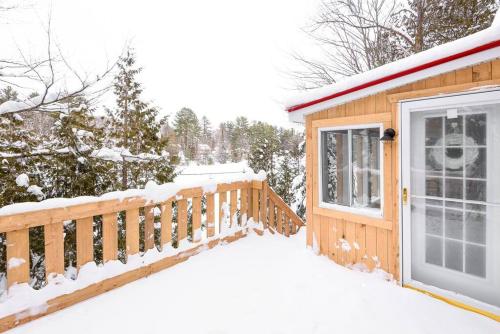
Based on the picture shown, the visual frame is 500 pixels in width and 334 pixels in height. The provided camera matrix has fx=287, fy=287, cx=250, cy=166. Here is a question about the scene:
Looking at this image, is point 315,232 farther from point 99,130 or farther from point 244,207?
point 99,130

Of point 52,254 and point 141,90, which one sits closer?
point 52,254

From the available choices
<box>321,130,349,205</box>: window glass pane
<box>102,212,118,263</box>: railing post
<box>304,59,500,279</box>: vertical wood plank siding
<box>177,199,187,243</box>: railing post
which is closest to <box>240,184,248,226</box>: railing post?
<box>304,59,500,279</box>: vertical wood plank siding

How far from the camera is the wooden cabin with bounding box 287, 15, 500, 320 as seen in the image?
2664 millimetres

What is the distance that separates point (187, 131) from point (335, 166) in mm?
48150

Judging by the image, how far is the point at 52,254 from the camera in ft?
8.55

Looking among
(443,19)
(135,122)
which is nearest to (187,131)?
(135,122)

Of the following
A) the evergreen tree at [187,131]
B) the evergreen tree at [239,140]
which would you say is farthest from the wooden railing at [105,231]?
the evergreen tree at [239,140]

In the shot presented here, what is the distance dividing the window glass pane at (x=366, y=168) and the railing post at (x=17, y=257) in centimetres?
356

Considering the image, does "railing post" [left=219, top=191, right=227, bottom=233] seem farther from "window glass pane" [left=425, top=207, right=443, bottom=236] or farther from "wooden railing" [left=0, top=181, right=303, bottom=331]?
"window glass pane" [left=425, top=207, right=443, bottom=236]

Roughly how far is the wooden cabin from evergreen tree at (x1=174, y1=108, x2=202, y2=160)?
46.1 meters

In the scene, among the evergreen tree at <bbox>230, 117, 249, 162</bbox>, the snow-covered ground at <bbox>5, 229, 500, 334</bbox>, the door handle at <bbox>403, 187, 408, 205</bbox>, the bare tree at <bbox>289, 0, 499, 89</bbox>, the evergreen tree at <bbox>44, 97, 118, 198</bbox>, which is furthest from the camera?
the evergreen tree at <bbox>230, 117, 249, 162</bbox>

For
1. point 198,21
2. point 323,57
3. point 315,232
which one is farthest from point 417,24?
point 198,21

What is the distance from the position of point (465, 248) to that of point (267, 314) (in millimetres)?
2068

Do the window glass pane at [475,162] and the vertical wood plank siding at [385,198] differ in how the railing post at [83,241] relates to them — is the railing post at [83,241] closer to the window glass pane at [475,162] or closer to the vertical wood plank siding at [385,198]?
the vertical wood plank siding at [385,198]
